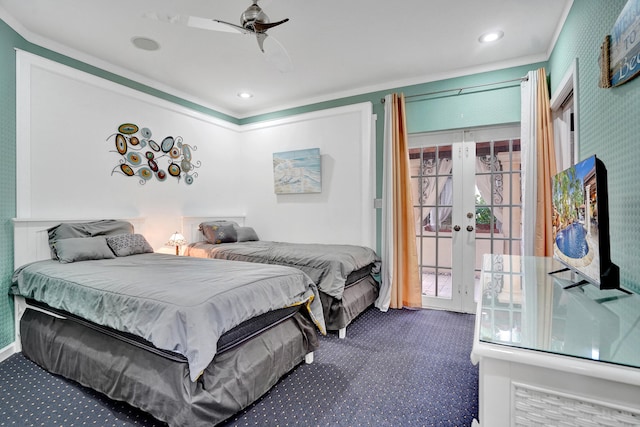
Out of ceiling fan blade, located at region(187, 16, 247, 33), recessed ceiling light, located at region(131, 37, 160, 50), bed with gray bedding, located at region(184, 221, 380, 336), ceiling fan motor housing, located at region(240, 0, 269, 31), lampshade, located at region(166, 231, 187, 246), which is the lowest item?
bed with gray bedding, located at region(184, 221, 380, 336)

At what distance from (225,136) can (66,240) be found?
2.52 m

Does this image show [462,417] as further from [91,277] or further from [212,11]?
[212,11]

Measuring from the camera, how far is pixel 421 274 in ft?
12.2

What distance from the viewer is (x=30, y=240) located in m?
2.57

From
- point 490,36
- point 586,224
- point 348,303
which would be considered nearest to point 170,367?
point 348,303

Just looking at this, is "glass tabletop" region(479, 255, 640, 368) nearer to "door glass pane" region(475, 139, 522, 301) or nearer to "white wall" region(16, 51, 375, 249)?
"door glass pane" region(475, 139, 522, 301)

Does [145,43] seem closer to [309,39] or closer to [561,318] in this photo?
[309,39]

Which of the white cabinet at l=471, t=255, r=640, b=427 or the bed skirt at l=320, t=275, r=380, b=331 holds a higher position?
the white cabinet at l=471, t=255, r=640, b=427

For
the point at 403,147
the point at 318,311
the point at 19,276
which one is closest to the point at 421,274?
the point at 403,147

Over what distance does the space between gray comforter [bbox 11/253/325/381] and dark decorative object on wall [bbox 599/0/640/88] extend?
2020 mm

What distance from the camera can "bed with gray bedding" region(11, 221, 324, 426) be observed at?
148cm

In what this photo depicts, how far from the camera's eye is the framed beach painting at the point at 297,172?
13.5 feet

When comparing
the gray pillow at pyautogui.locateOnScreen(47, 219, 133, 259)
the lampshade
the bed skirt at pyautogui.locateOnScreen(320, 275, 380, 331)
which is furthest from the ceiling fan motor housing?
the lampshade

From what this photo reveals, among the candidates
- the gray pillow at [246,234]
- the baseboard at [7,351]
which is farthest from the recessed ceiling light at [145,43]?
the baseboard at [7,351]
